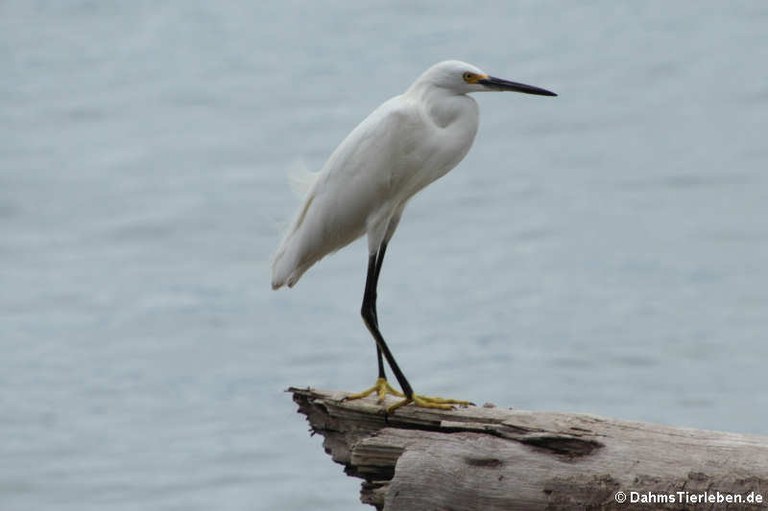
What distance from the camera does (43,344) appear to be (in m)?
11.4

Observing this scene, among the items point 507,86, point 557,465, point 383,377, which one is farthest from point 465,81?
point 557,465

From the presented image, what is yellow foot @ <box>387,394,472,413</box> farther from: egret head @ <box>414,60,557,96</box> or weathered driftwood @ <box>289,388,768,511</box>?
egret head @ <box>414,60,557,96</box>

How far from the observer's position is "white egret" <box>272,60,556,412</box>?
201 inches

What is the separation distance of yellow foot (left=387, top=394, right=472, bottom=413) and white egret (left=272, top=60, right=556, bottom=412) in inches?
3.7

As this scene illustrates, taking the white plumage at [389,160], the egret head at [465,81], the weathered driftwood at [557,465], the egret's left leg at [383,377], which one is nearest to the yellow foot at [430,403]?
the egret's left leg at [383,377]

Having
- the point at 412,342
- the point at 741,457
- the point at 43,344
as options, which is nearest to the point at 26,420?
the point at 43,344

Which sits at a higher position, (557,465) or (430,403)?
(430,403)

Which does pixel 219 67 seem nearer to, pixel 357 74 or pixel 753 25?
pixel 357 74

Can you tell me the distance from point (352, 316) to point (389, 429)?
6.43 m

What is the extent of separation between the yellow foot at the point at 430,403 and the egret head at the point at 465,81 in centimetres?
101

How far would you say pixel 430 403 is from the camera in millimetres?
4840

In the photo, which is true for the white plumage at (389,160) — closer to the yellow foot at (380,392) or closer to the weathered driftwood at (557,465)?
the yellow foot at (380,392)

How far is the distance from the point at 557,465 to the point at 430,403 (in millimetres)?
766

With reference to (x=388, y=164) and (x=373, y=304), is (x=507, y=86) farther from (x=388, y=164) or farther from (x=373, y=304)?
(x=373, y=304)
